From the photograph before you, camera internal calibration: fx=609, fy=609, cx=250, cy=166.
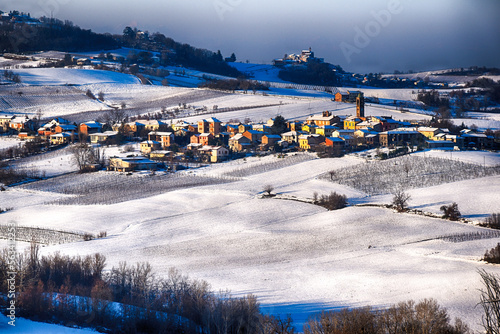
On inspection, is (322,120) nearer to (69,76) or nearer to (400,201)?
(400,201)

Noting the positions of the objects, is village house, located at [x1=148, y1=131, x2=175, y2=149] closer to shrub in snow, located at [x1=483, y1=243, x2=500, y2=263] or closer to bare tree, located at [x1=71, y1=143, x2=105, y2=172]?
bare tree, located at [x1=71, y1=143, x2=105, y2=172]

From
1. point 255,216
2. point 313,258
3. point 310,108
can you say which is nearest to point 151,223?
point 255,216

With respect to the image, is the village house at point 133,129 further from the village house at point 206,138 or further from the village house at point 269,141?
the village house at point 269,141

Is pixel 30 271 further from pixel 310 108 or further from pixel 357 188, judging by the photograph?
pixel 310 108

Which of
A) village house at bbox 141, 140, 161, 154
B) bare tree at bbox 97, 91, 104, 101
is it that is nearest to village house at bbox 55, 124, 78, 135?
village house at bbox 141, 140, 161, 154

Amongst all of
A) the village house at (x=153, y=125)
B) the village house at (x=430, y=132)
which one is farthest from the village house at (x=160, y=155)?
the village house at (x=430, y=132)

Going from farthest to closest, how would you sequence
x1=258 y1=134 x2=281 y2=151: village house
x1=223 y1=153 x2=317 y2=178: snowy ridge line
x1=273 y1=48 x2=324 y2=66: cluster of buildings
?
x1=273 y1=48 x2=324 y2=66: cluster of buildings → x1=258 y1=134 x2=281 y2=151: village house → x1=223 y1=153 x2=317 y2=178: snowy ridge line
